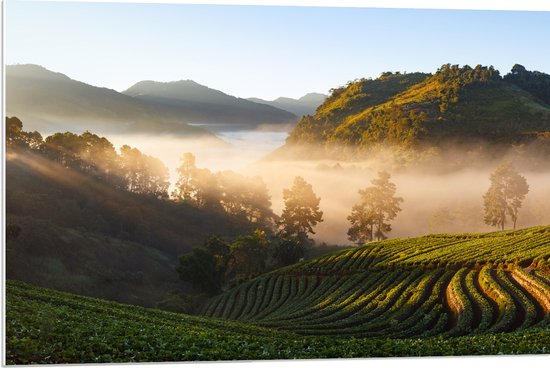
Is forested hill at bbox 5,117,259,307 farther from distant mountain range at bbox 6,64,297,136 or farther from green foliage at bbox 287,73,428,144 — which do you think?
green foliage at bbox 287,73,428,144

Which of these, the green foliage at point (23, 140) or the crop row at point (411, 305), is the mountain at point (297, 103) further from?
the green foliage at point (23, 140)

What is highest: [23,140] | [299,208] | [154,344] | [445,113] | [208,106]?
[445,113]

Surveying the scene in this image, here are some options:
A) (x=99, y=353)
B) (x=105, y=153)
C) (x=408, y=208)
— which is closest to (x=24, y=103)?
(x=99, y=353)

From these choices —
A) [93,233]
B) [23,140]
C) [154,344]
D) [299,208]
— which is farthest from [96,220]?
[154,344]

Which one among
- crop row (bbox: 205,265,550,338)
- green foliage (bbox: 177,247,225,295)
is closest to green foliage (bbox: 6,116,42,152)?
green foliage (bbox: 177,247,225,295)

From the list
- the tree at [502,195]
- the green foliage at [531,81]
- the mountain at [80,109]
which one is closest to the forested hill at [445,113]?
the green foliage at [531,81]

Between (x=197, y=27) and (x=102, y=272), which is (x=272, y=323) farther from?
(x=102, y=272)

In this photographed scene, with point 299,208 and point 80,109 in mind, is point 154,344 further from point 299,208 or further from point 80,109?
point 299,208
